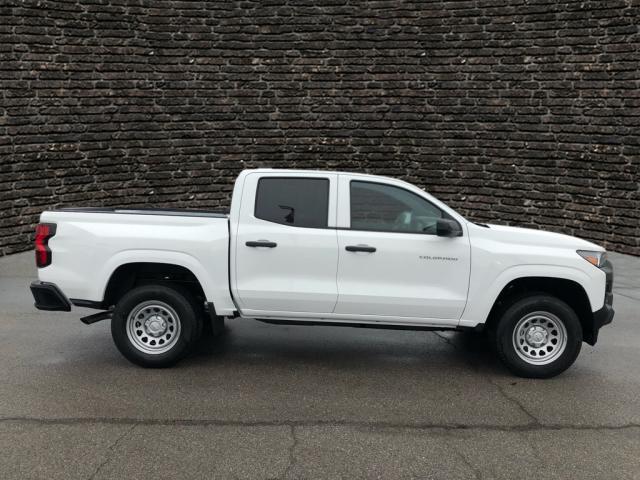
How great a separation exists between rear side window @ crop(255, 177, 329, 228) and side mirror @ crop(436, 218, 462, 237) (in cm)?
106

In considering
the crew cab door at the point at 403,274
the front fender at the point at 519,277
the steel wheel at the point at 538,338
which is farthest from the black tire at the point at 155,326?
the steel wheel at the point at 538,338

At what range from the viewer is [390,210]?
5824 millimetres

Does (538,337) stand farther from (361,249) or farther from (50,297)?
(50,297)

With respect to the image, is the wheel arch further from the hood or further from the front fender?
the hood

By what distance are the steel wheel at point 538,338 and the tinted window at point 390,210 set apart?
4.08 feet

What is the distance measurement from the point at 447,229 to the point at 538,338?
54.3 inches

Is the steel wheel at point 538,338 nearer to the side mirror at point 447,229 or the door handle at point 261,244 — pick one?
the side mirror at point 447,229

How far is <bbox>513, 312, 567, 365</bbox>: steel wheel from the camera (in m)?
Answer: 5.71

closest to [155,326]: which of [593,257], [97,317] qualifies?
[97,317]

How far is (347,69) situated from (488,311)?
33.2 feet

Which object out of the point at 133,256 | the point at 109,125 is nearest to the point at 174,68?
the point at 109,125

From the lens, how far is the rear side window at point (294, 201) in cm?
581

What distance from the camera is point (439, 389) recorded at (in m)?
5.39

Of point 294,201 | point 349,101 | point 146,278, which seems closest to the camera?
point 294,201
